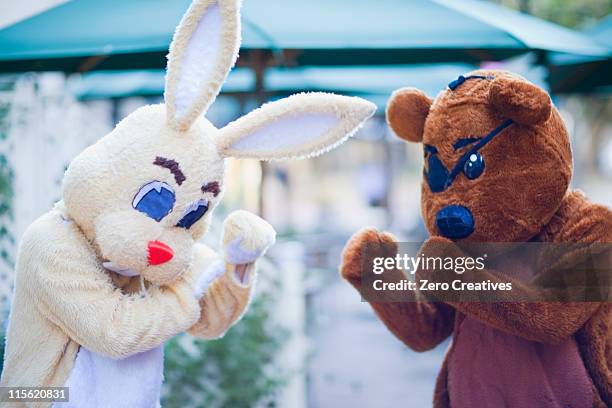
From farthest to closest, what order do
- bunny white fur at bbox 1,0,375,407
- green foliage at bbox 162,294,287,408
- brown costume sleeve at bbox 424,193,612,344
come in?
1. green foliage at bbox 162,294,287,408
2. brown costume sleeve at bbox 424,193,612,344
3. bunny white fur at bbox 1,0,375,407

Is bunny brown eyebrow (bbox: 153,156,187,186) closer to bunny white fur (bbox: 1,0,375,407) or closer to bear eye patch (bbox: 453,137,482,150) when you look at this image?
bunny white fur (bbox: 1,0,375,407)

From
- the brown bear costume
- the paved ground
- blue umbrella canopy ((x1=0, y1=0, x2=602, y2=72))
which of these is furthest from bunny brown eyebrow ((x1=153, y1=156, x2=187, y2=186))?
the paved ground

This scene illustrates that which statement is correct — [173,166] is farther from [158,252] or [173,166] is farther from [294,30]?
[294,30]

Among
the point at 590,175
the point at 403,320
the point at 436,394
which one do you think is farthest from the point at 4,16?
the point at 590,175

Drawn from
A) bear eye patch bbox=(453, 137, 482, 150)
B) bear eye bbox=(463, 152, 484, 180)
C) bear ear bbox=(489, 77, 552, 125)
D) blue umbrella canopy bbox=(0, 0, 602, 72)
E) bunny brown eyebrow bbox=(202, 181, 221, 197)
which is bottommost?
bunny brown eyebrow bbox=(202, 181, 221, 197)

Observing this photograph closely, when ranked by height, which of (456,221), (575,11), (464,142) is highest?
(575,11)

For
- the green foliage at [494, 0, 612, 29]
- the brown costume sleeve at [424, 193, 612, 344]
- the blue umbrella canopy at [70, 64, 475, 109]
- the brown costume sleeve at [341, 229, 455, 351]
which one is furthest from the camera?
the green foliage at [494, 0, 612, 29]

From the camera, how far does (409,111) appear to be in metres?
2.18

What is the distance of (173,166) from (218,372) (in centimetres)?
219

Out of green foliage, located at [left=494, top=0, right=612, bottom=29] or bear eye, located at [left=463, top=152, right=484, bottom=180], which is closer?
bear eye, located at [left=463, top=152, right=484, bottom=180]

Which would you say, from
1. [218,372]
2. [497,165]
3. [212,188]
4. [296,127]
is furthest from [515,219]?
[218,372]

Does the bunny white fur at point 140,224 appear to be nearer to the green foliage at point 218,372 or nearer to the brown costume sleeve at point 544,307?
the brown costume sleeve at point 544,307

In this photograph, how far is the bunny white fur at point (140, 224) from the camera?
5.90ft

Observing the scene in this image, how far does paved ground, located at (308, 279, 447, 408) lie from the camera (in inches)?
183
